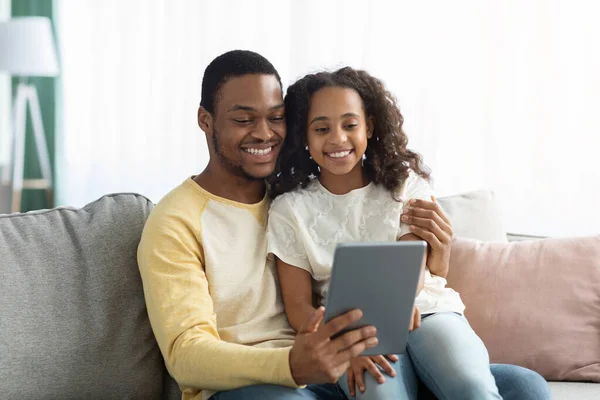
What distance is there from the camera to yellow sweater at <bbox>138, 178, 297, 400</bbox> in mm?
1604

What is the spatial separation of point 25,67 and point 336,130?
8.51ft

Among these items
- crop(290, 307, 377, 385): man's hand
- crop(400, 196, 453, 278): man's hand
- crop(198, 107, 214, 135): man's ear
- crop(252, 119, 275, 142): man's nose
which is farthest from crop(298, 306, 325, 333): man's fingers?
crop(198, 107, 214, 135): man's ear

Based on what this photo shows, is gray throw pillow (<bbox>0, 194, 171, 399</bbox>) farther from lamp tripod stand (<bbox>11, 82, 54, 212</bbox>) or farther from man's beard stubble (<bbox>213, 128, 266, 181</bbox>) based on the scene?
lamp tripod stand (<bbox>11, 82, 54, 212</bbox>)

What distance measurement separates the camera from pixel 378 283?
1.43 metres

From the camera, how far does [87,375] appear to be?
1.81m

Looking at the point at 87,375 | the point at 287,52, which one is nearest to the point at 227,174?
the point at 87,375

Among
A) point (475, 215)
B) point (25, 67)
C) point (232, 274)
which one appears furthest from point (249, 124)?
point (25, 67)

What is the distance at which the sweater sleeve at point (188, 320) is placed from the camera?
5.20 ft

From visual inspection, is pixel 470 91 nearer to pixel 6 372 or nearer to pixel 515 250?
pixel 515 250

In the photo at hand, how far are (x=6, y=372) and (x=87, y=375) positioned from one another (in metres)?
0.17

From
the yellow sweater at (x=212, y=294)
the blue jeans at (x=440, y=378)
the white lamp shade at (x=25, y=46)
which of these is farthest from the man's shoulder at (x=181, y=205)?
the white lamp shade at (x=25, y=46)

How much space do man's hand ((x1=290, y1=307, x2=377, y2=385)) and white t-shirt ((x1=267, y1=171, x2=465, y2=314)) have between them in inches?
12.7

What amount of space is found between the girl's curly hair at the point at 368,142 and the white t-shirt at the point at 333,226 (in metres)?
0.04

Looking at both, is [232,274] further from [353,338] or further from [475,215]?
[475,215]
